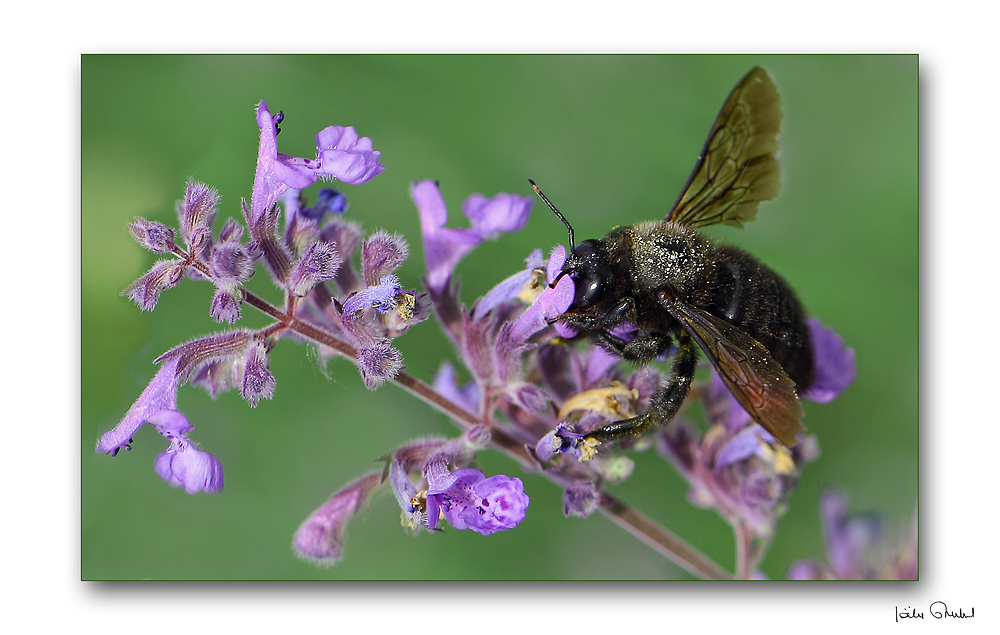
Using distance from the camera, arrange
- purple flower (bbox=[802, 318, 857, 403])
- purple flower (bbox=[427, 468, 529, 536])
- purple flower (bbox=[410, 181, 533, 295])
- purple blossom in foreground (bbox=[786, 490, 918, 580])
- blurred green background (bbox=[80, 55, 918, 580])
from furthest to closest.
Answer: blurred green background (bbox=[80, 55, 918, 580]) → purple blossom in foreground (bbox=[786, 490, 918, 580]) → purple flower (bbox=[802, 318, 857, 403]) → purple flower (bbox=[410, 181, 533, 295]) → purple flower (bbox=[427, 468, 529, 536])

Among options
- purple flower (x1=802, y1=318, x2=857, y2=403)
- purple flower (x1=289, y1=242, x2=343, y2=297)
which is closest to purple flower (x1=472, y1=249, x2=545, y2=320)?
purple flower (x1=289, y1=242, x2=343, y2=297)

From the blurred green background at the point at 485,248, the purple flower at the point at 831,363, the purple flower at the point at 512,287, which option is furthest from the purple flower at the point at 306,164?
the purple flower at the point at 831,363

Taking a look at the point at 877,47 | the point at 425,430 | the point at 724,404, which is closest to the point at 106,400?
the point at 425,430

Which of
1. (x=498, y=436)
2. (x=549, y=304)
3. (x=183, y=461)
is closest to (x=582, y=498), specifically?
(x=498, y=436)

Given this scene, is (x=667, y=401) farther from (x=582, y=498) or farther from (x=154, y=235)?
(x=154, y=235)

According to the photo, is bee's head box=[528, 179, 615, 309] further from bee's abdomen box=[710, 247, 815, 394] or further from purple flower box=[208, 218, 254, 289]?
purple flower box=[208, 218, 254, 289]

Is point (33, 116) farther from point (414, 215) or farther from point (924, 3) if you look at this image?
point (924, 3)
